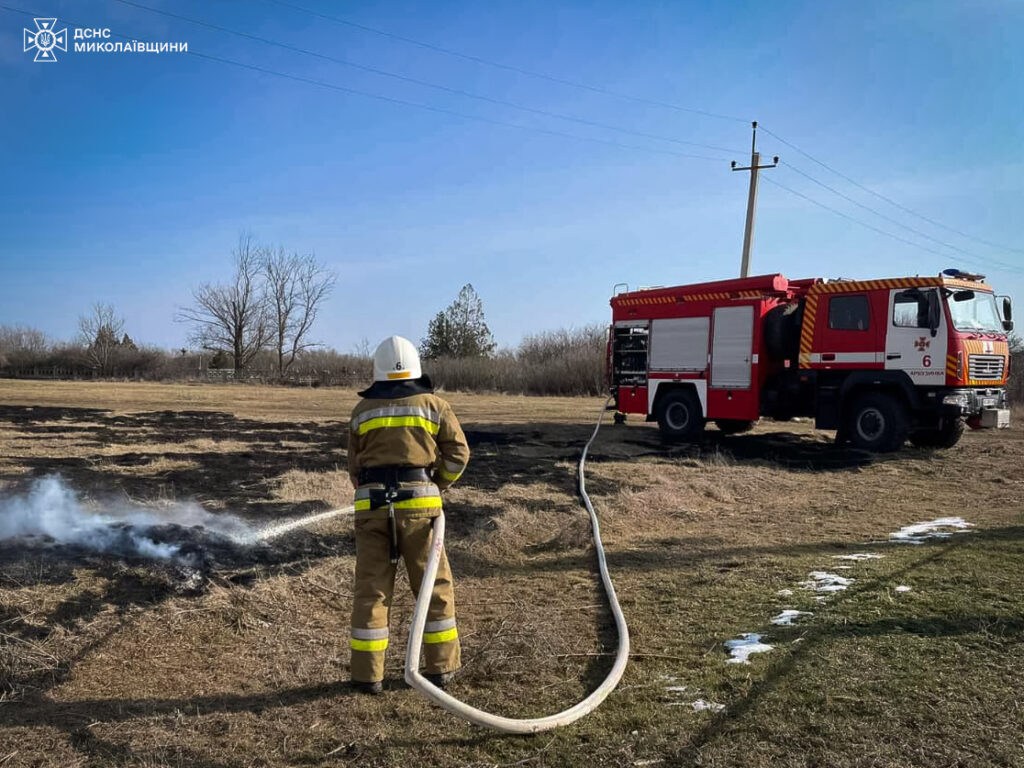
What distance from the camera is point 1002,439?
1523 cm

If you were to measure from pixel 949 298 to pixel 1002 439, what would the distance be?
5112 millimetres

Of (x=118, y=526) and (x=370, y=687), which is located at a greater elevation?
(x=118, y=526)

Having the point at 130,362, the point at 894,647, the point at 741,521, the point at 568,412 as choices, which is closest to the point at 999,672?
the point at 894,647

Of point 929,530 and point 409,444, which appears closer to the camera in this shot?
point 409,444

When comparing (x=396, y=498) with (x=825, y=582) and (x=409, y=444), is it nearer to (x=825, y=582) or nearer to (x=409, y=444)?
(x=409, y=444)

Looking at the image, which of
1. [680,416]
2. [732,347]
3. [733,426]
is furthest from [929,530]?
[733,426]

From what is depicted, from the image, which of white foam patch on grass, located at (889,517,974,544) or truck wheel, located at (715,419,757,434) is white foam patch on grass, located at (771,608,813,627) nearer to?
white foam patch on grass, located at (889,517,974,544)

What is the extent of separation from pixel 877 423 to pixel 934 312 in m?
1.94

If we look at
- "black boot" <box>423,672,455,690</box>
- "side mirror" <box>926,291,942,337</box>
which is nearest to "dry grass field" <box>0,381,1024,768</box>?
"black boot" <box>423,672,455,690</box>

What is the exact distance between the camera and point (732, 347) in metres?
14.0

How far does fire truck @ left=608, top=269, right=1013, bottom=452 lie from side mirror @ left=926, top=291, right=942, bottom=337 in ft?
0.05

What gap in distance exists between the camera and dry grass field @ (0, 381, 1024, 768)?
313 cm

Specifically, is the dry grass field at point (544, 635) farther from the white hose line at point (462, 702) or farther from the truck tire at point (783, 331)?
the truck tire at point (783, 331)

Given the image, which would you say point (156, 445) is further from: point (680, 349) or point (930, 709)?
point (930, 709)
